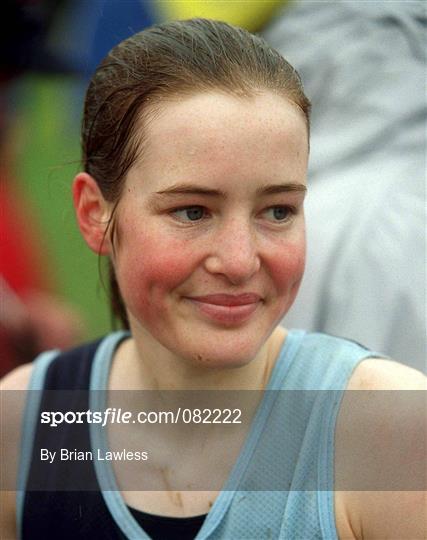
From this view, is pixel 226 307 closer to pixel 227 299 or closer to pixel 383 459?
pixel 227 299

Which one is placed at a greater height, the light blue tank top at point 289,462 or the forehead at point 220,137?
the forehead at point 220,137

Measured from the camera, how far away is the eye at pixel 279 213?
928 millimetres

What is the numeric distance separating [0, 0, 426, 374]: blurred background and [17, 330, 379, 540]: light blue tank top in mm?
322

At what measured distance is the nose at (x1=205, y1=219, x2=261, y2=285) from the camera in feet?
2.90

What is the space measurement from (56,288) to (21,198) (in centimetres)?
20

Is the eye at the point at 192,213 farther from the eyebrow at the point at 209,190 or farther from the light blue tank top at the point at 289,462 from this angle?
the light blue tank top at the point at 289,462

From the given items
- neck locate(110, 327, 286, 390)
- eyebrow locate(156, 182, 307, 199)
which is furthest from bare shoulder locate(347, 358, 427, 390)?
eyebrow locate(156, 182, 307, 199)

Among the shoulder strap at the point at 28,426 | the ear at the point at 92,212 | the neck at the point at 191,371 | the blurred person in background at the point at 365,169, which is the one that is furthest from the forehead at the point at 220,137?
the blurred person in background at the point at 365,169

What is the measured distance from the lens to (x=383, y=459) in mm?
958

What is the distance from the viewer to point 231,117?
894mm

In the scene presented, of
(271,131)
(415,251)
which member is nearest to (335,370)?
(271,131)

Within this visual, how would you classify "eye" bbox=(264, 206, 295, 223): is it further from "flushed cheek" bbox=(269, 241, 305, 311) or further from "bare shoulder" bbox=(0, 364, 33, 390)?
"bare shoulder" bbox=(0, 364, 33, 390)

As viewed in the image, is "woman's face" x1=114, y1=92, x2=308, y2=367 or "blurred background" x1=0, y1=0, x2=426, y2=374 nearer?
"woman's face" x1=114, y1=92, x2=308, y2=367

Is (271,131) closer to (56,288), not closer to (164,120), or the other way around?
(164,120)
